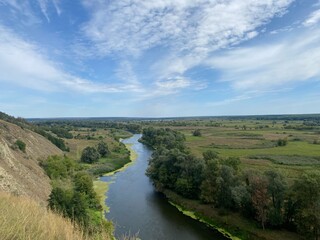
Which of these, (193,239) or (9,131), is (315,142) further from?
(9,131)

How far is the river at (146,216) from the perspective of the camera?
2939 centimetres

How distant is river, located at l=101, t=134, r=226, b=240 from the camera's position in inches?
1157

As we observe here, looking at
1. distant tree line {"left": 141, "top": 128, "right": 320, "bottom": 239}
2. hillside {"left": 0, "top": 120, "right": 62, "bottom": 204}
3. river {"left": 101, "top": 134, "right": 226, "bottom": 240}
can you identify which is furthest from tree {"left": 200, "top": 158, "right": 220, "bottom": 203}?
hillside {"left": 0, "top": 120, "right": 62, "bottom": 204}

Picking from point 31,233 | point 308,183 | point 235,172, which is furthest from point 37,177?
point 31,233

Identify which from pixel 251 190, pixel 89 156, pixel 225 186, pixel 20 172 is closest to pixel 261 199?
pixel 251 190

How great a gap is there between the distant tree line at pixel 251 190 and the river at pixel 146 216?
13.3 feet

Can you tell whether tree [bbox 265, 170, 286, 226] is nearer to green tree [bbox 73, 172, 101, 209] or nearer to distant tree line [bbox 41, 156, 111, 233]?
distant tree line [bbox 41, 156, 111, 233]

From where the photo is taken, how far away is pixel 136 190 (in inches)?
1796

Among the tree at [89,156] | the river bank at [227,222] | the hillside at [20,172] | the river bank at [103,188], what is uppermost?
the hillside at [20,172]

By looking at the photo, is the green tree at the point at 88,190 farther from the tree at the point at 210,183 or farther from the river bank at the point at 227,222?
the tree at the point at 210,183

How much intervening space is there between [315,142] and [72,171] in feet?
225

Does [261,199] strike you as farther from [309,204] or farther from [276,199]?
[309,204]

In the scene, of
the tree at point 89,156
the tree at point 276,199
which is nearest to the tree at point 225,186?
the tree at point 276,199

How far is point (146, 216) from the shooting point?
1356 inches
